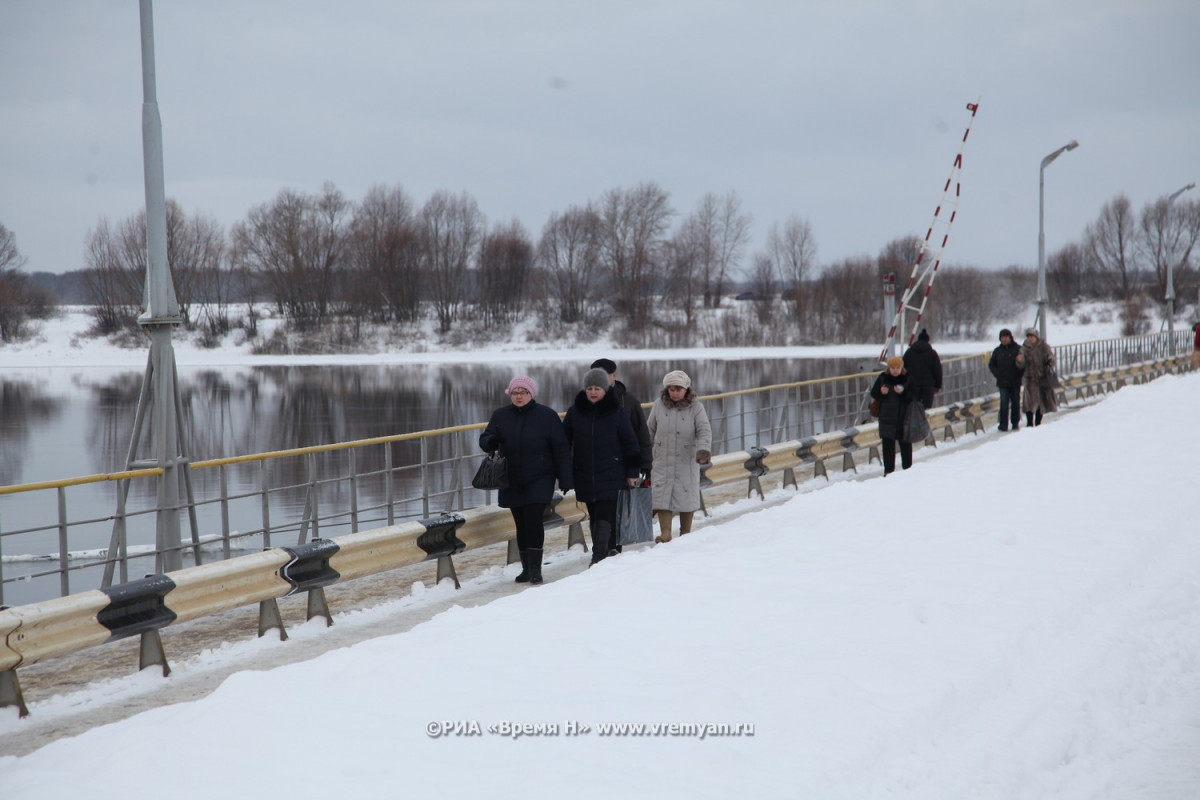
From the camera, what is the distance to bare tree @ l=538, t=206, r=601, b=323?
9794 cm

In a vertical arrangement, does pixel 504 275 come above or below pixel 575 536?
above

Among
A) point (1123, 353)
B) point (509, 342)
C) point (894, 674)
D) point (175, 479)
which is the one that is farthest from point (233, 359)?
point (894, 674)

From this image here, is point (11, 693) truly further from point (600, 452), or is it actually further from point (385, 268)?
point (385, 268)

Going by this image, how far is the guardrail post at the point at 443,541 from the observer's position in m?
9.09

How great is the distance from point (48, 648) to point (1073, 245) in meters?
117

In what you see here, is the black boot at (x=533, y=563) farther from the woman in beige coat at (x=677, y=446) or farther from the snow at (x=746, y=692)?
the woman in beige coat at (x=677, y=446)

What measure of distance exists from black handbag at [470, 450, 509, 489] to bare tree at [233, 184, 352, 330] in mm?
86629

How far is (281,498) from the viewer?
62.2 ft

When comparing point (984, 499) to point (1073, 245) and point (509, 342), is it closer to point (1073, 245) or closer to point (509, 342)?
point (509, 342)

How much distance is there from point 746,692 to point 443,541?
14.2ft

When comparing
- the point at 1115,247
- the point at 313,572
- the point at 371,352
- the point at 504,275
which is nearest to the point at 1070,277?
the point at 1115,247

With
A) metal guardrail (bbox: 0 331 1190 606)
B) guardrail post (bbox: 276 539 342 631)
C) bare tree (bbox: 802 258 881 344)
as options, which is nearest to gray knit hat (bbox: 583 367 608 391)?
metal guardrail (bbox: 0 331 1190 606)

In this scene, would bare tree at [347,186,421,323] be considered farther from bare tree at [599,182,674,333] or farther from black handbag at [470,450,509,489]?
black handbag at [470,450,509,489]

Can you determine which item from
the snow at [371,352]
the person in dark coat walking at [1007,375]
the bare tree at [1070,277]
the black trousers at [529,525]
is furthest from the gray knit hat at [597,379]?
the bare tree at [1070,277]
